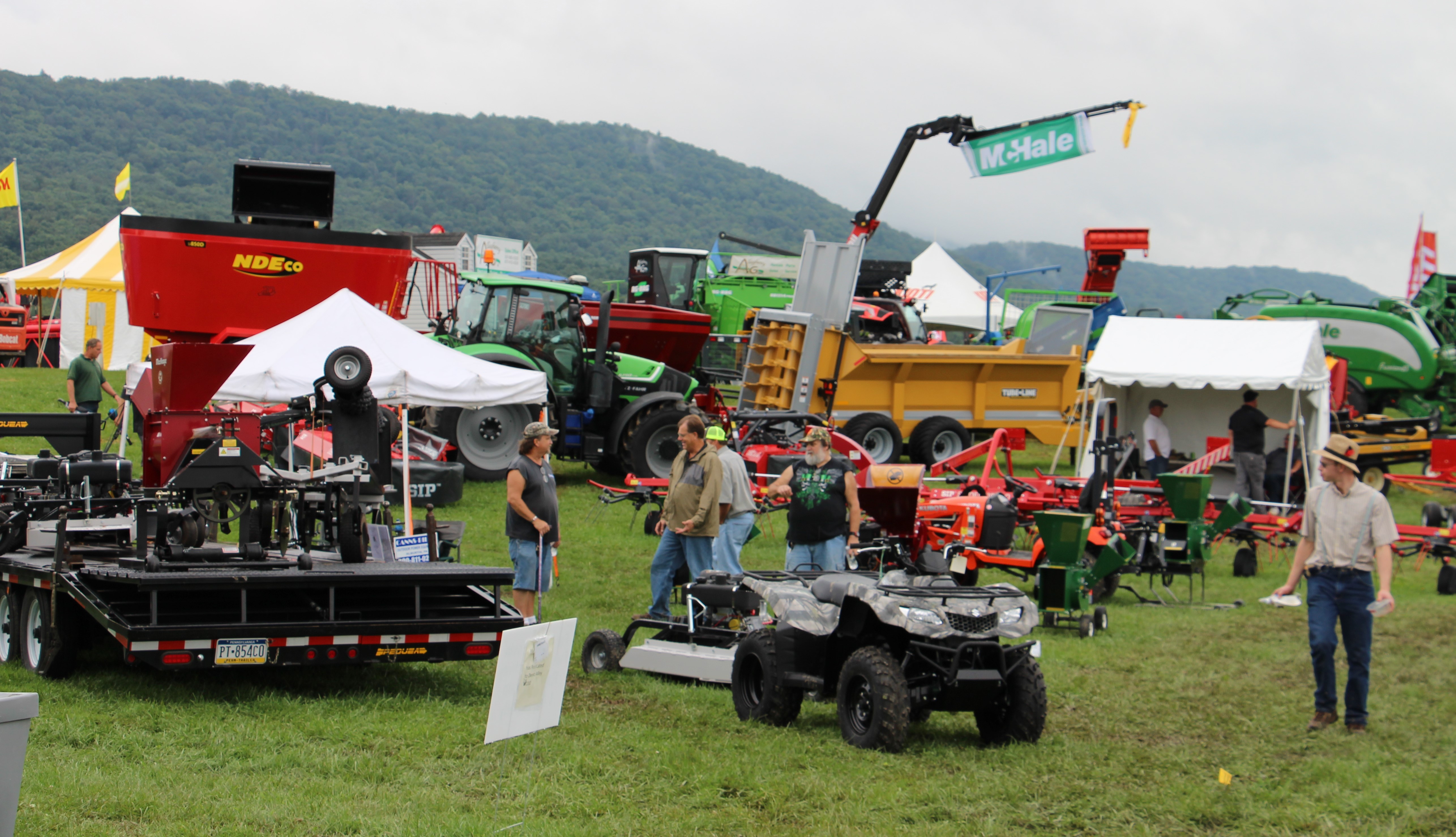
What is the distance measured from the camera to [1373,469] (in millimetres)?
17812

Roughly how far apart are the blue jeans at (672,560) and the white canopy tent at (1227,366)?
376 inches

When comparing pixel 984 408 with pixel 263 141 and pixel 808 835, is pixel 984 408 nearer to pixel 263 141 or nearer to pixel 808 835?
pixel 808 835

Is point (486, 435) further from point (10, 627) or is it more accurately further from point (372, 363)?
point (10, 627)

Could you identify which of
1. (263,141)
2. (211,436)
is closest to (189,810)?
(211,436)

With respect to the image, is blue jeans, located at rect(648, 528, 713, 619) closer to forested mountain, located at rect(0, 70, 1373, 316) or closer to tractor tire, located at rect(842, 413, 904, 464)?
tractor tire, located at rect(842, 413, 904, 464)

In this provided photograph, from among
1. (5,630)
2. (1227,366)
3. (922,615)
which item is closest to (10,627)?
(5,630)

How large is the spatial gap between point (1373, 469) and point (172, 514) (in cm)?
1620

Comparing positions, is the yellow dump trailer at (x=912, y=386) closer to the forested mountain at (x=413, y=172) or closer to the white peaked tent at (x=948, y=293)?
the white peaked tent at (x=948, y=293)

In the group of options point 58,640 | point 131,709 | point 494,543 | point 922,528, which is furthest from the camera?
point 494,543

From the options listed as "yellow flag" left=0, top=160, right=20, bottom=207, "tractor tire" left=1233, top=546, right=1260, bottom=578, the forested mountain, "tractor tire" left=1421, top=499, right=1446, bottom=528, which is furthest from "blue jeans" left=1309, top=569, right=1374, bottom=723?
the forested mountain

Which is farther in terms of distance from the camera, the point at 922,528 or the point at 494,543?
the point at 494,543

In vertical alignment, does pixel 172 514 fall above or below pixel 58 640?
above

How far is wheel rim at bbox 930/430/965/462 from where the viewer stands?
19172 mm

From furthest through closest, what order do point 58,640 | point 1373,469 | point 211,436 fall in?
point 1373,469, point 211,436, point 58,640
